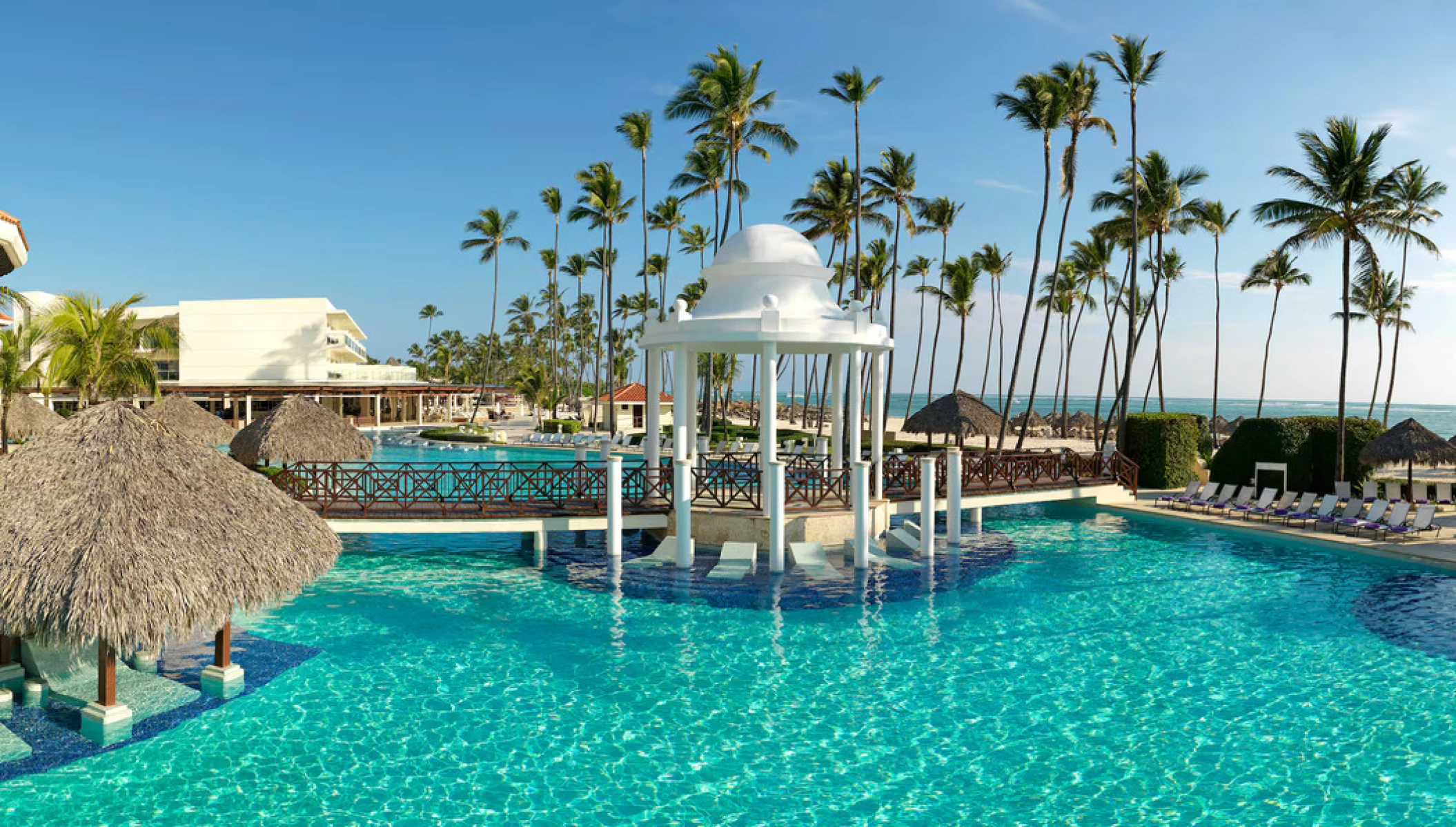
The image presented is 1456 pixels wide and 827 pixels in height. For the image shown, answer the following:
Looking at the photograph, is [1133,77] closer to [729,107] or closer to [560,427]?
[729,107]

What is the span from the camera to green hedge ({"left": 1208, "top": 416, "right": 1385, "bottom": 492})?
79.3ft

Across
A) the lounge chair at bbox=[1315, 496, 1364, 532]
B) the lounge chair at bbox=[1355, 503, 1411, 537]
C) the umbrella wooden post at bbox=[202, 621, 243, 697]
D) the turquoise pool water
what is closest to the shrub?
the turquoise pool water

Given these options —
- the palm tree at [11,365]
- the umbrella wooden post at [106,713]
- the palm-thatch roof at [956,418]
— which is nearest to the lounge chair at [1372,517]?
the palm-thatch roof at [956,418]

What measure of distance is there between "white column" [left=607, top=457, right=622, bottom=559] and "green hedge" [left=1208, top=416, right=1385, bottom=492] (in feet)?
60.9

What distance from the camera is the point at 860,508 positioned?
16688 millimetres

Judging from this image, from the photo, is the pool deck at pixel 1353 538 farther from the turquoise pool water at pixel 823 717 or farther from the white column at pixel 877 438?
the white column at pixel 877 438

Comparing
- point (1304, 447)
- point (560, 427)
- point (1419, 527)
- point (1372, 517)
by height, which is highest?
point (560, 427)

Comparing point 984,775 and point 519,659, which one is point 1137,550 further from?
point 519,659

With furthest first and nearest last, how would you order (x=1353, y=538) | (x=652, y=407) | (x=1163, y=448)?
(x=1163, y=448) → (x=652, y=407) → (x=1353, y=538)

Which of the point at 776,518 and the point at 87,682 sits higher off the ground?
the point at 776,518

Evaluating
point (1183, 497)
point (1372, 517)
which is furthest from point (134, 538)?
point (1183, 497)

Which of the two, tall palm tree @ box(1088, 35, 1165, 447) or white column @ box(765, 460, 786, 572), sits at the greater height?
tall palm tree @ box(1088, 35, 1165, 447)

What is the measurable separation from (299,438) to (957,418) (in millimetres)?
18602

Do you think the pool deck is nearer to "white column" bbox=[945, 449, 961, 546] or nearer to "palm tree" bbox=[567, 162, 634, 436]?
"white column" bbox=[945, 449, 961, 546]
